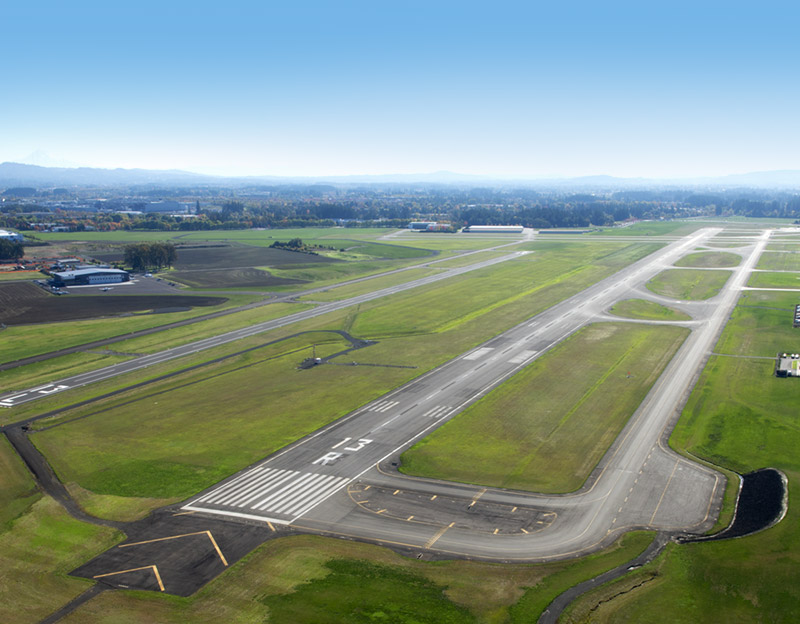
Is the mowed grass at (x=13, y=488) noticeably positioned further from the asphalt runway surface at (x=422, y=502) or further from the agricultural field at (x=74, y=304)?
the agricultural field at (x=74, y=304)

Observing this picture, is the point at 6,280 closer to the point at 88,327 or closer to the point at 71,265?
the point at 71,265

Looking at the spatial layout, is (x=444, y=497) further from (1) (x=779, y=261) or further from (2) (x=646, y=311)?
(1) (x=779, y=261)

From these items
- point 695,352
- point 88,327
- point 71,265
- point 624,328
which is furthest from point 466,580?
point 71,265

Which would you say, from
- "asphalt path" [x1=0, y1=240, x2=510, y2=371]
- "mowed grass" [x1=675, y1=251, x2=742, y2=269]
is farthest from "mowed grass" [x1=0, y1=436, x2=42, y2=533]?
"mowed grass" [x1=675, y1=251, x2=742, y2=269]

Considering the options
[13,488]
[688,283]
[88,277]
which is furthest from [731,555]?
[88,277]

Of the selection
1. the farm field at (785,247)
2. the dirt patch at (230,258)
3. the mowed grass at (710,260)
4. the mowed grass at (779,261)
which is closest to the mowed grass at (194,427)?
the dirt patch at (230,258)
